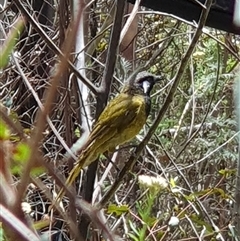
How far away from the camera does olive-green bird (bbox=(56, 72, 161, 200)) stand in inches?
56.3

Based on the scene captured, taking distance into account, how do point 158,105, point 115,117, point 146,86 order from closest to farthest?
1. point 115,117
2. point 146,86
3. point 158,105

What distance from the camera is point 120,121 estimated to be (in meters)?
1.65

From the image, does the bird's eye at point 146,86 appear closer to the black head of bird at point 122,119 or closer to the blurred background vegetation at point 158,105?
the black head of bird at point 122,119

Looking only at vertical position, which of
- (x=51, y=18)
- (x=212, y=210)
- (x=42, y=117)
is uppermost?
(x=42, y=117)

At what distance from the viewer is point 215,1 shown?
46.6 inches

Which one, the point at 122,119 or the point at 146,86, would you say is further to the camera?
the point at 146,86

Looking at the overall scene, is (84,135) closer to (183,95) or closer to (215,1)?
(215,1)

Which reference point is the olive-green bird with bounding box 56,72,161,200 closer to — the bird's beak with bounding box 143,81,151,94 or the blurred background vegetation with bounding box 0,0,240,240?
the bird's beak with bounding box 143,81,151,94

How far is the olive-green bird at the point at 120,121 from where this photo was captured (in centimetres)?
143

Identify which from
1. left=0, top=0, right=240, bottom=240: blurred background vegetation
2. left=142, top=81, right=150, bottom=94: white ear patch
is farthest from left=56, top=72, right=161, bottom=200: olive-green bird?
left=0, top=0, right=240, bottom=240: blurred background vegetation

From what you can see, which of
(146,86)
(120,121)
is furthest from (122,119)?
(146,86)

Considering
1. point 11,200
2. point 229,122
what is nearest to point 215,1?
point 11,200

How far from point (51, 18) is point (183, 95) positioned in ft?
2.22

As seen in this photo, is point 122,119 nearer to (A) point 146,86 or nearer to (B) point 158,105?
(A) point 146,86
